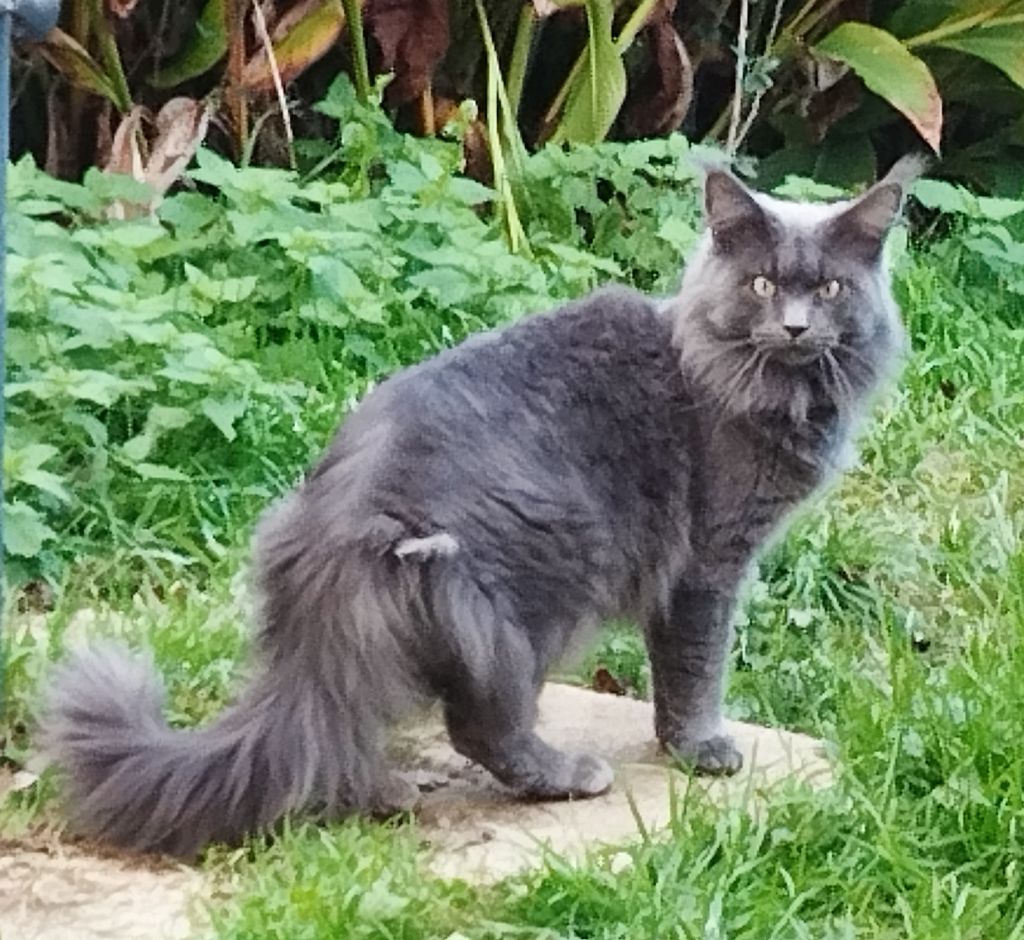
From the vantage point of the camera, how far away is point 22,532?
269 cm

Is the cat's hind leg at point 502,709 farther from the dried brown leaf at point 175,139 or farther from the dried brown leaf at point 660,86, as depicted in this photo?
the dried brown leaf at point 660,86

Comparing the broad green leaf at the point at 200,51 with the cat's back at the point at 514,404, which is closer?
the cat's back at the point at 514,404

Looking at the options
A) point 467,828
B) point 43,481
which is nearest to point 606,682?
point 467,828

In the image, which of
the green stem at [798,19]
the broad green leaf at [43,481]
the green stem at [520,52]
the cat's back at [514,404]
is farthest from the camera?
the green stem at [798,19]

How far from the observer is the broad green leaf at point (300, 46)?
416cm

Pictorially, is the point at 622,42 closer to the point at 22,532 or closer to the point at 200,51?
the point at 200,51

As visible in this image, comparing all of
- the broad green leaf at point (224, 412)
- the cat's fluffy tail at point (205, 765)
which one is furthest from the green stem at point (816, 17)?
the cat's fluffy tail at point (205, 765)

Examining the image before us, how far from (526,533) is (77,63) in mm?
2416

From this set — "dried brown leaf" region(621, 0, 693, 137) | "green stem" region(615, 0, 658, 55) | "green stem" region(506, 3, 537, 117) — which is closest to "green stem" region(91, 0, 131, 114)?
"green stem" region(506, 3, 537, 117)

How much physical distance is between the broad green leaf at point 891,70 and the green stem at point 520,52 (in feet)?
2.34

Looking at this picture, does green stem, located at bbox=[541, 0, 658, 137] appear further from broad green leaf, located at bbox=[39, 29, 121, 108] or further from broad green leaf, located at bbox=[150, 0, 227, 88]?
broad green leaf, located at bbox=[39, 29, 121, 108]

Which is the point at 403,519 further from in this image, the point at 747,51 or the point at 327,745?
the point at 747,51

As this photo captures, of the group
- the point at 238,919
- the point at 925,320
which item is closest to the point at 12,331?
the point at 238,919

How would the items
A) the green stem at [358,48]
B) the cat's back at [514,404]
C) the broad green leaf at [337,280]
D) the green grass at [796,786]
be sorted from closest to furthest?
the green grass at [796,786], the cat's back at [514,404], the broad green leaf at [337,280], the green stem at [358,48]
